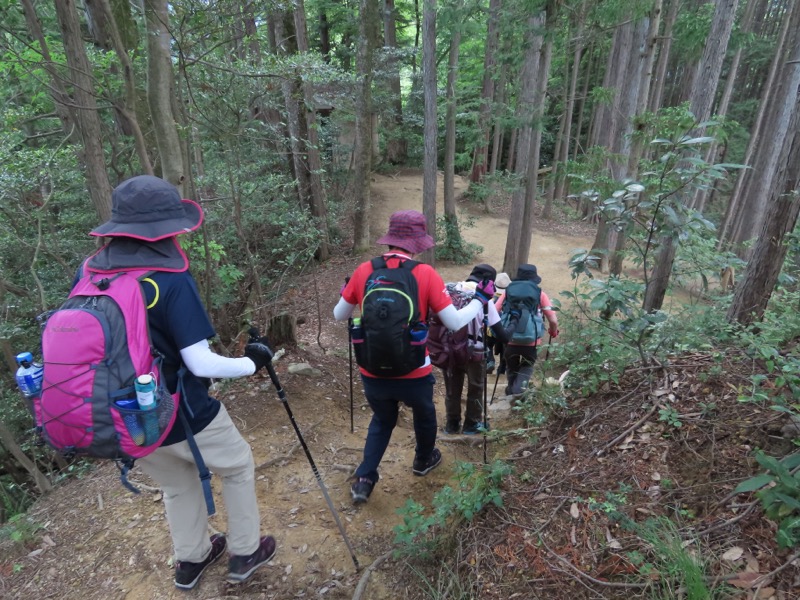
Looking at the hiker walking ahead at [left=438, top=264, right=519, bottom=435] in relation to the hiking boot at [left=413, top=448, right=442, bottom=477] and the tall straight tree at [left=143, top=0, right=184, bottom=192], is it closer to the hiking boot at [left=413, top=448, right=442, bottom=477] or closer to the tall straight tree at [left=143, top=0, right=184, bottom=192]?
the hiking boot at [left=413, top=448, right=442, bottom=477]

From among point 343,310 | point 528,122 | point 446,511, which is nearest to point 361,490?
point 446,511

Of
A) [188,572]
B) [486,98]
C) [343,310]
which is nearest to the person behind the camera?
[188,572]

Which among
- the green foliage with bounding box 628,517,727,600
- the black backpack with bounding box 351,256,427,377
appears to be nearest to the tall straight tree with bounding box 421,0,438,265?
the black backpack with bounding box 351,256,427,377

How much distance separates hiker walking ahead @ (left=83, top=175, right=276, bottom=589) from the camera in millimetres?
2107

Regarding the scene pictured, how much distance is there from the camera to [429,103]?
11008 millimetres

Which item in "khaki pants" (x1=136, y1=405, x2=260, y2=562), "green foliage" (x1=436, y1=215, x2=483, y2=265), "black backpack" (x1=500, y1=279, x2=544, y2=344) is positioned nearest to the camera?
"khaki pants" (x1=136, y1=405, x2=260, y2=562)

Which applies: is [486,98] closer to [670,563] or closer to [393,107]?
[393,107]

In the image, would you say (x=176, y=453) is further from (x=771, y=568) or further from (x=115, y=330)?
(x=771, y=568)

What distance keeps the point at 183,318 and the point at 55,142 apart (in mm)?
12183

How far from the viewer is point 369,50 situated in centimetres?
1105

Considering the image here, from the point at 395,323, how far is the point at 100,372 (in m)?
1.64

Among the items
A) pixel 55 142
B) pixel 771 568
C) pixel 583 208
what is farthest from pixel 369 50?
pixel 583 208

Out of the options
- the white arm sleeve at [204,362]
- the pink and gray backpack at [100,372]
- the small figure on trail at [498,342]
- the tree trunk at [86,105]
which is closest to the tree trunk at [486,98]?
the small figure on trail at [498,342]

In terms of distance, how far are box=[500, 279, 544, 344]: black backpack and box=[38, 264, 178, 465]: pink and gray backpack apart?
376 centimetres
